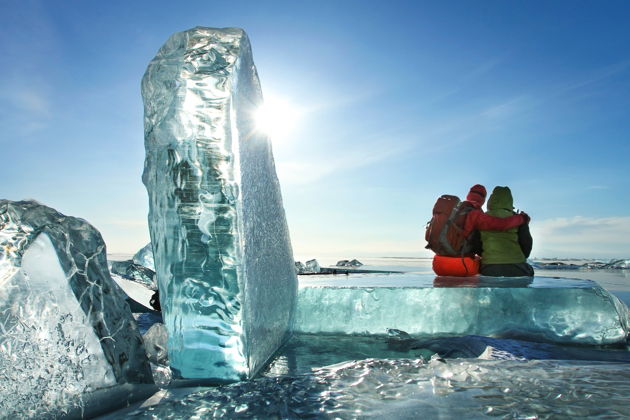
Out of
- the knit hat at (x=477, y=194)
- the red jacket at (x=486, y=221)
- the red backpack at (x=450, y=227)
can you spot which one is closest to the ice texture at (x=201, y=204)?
the red backpack at (x=450, y=227)

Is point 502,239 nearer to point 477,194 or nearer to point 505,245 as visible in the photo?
point 505,245

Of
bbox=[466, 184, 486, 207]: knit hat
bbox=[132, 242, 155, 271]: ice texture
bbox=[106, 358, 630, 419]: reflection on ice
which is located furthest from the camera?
bbox=[132, 242, 155, 271]: ice texture

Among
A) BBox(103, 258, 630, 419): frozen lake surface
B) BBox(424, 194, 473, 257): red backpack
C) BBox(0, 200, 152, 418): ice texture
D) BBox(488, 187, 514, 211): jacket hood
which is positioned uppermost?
BBox(488, 187, 514, 211): jacket hood

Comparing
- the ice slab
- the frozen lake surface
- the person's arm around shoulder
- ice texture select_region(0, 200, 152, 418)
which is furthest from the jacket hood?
ice texture select_region(0, 200, 152, 418)

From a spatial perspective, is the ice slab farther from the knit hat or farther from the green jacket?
the knit hat

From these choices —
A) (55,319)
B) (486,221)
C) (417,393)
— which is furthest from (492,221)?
(55,319)

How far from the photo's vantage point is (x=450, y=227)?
15.4ft

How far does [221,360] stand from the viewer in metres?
1.60

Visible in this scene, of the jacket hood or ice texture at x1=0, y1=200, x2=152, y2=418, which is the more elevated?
the jacket hood

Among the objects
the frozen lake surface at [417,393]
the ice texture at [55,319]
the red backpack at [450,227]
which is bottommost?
the frozen lake surface at [417,393]

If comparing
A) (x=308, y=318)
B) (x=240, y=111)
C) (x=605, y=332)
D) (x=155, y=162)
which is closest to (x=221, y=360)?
(x=155, y=162)

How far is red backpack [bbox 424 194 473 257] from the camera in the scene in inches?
184

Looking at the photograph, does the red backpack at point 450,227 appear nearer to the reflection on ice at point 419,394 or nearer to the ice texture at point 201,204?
the reflection on ice at point 419,394

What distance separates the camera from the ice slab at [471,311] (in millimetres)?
2455
